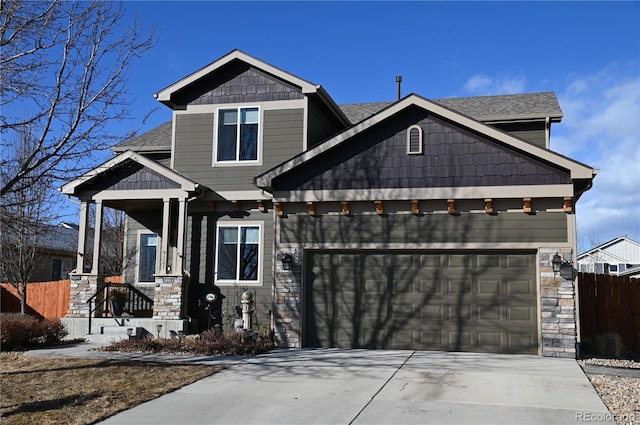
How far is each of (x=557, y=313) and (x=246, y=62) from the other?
32.3 ft

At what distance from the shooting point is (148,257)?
54.7 ft

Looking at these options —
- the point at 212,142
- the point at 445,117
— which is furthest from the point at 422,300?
the point at 212,142

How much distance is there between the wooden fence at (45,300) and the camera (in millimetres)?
22359

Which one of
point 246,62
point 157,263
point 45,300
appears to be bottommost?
point 45,300

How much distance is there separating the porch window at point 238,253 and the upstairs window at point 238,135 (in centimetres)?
187

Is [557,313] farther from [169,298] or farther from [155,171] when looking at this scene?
[155,171]

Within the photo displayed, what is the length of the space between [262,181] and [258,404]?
640 cm

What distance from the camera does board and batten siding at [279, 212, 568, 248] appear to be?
12.1 m

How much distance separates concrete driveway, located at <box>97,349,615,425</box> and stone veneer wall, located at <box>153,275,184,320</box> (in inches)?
153

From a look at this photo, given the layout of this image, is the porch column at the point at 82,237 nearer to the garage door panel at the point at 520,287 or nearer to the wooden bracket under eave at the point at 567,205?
the garage door panel at the point at 520,287

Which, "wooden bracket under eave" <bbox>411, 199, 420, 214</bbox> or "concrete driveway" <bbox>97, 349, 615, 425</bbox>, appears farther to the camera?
"wooden bracket under eave" <bbox>411, 199, 420, 214</bbox>

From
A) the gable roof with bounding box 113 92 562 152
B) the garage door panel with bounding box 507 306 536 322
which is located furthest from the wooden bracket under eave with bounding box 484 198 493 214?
the gable roof with bounding box 113 92 562 152

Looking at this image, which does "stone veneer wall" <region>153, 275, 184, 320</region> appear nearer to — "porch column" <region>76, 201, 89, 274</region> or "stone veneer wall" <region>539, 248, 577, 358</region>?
"porch column" <region>76, 201, 89, 274</region>

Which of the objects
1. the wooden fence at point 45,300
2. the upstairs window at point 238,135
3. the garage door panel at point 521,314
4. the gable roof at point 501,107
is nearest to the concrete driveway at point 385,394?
the garage door panel at point 521,314
